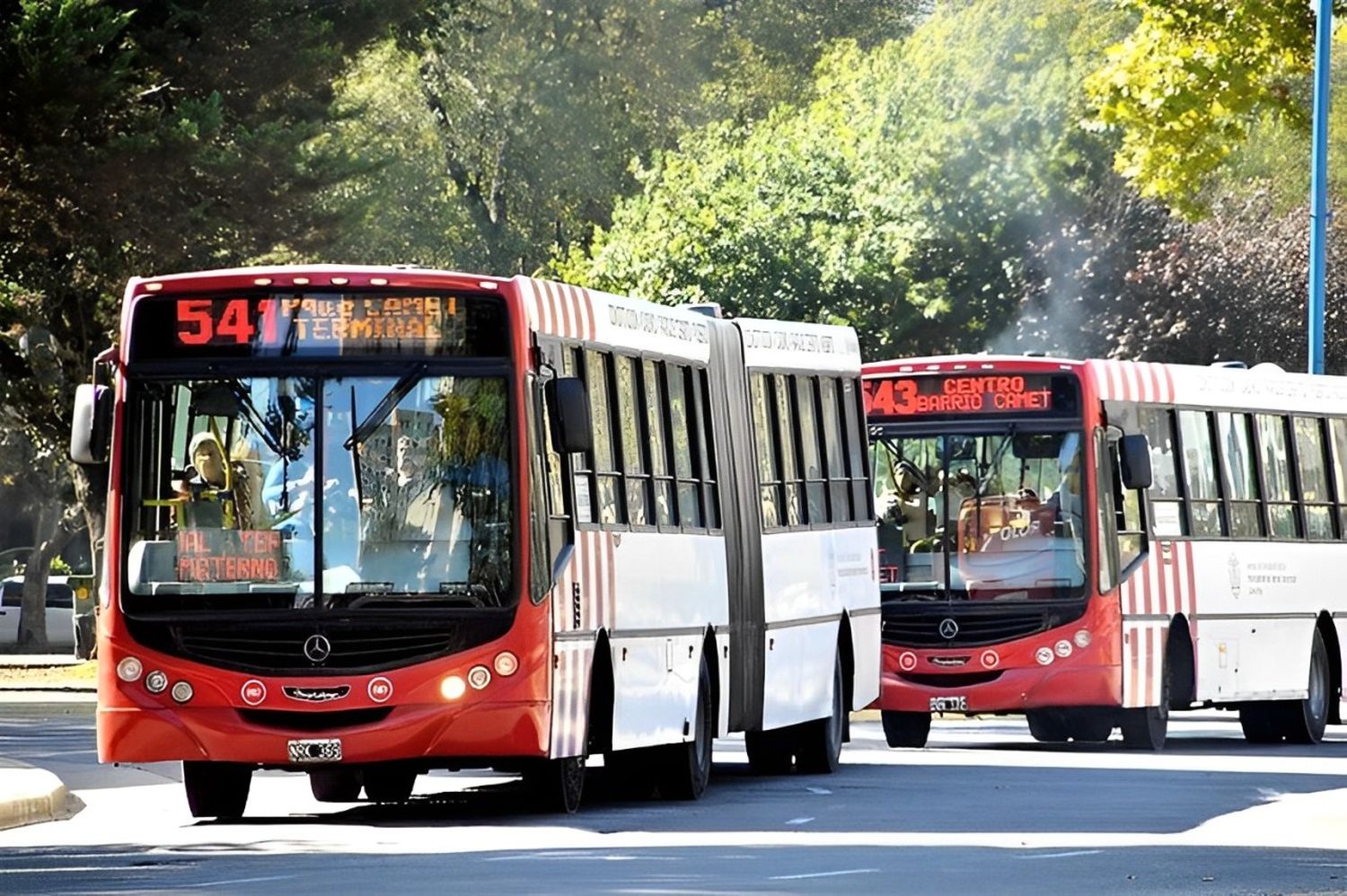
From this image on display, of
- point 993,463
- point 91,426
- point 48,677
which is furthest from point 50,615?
point 91,426

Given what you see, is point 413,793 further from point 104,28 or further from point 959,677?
point 104,28

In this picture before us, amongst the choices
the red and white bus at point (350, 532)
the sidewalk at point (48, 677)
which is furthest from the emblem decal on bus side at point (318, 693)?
the sidewalk at point (48, 677)

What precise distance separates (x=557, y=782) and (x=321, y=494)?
213 centimetres

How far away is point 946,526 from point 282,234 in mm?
12682

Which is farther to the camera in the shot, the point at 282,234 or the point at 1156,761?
the point at 282,234

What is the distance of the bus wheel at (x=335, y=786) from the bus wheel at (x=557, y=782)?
1.78 metres

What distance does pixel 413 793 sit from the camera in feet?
70.6

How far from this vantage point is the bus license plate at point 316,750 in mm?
17469

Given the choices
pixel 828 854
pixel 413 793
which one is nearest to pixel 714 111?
pixel 413 793

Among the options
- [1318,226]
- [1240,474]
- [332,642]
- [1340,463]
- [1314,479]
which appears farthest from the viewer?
[1318,226]

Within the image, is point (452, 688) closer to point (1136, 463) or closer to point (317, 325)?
point (317, 325)

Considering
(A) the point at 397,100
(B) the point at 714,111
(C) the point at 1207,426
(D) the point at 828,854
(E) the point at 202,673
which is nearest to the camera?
(D) the point at 828,854

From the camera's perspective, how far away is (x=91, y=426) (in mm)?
17844

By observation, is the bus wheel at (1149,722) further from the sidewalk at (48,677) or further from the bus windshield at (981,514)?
the sidewalk at (48,677)
